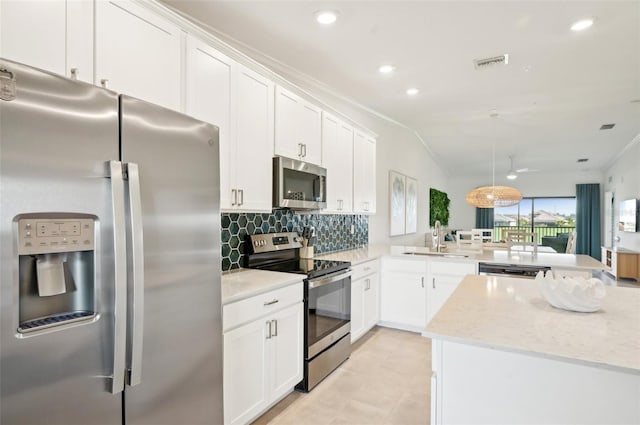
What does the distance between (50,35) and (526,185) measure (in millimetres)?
11990

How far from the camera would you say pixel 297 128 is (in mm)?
2953

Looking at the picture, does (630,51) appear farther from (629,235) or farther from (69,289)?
(629,235)

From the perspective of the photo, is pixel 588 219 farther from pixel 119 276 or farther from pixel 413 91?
pixel 119 276

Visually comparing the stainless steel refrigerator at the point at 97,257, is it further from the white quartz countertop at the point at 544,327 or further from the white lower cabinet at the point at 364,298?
the white lower cabinet at the point at 364,298

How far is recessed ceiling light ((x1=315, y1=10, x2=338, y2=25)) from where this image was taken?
2439 mm

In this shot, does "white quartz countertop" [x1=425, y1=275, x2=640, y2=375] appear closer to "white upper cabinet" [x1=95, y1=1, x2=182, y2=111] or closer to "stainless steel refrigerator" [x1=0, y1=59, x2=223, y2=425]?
"stainless steel refrigerator" [x1=0, y1=59, x2=223, y2=425]

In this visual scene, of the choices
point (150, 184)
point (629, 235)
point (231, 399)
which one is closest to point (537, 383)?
point (231, 399)

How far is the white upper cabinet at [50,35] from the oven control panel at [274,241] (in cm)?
162

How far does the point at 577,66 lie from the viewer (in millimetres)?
3436

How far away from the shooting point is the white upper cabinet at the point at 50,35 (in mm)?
1205

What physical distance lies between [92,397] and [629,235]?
976 centimetres

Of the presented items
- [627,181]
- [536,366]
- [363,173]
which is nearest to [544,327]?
[536,366]

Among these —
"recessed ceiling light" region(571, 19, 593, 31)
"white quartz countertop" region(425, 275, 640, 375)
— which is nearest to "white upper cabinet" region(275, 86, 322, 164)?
"white quartz countertop" region(425, 275, 640, 375)

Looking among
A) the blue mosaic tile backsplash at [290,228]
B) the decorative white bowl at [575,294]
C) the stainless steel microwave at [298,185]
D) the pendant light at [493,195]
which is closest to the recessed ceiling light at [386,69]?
the stainless steel microwave at [298,185]
